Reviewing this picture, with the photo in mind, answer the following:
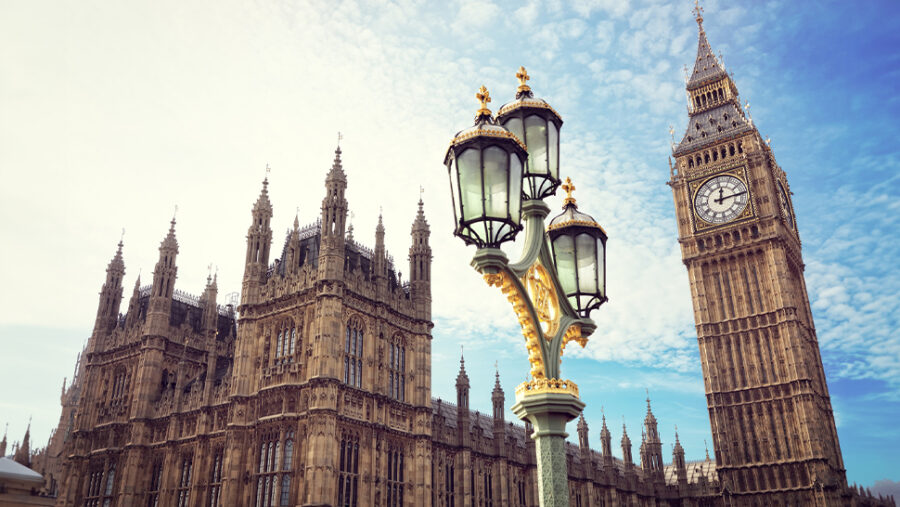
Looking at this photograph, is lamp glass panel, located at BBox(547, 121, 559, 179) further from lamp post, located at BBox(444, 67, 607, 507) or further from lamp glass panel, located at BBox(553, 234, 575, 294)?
lamp glass panel, located at BBox(553, 234, 575, 294)

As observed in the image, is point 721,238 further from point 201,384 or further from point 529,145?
point 529,145

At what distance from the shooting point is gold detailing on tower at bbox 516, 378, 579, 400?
881 centimetres

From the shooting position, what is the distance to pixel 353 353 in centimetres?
3681

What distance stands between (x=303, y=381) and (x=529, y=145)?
89.1 feet

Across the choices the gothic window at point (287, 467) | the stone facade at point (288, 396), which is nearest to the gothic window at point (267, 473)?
the stone facade at point (288, 396)

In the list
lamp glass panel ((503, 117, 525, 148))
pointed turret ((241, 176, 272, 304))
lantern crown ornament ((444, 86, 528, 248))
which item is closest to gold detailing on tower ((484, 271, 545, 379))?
lantern crown ornament ((444, 86, 528, 248))

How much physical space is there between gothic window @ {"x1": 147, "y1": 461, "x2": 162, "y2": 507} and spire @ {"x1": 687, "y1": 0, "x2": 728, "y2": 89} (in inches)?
2623

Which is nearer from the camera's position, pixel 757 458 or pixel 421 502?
pixel 421 502

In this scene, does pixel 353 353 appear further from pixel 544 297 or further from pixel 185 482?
pixel 544 297

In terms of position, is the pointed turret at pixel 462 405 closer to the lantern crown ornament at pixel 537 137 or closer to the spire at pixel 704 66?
the lantern crown ornament at pixel 537 137

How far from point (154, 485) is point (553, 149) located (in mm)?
39773

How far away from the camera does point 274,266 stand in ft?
137

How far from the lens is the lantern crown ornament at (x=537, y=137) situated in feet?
34.2

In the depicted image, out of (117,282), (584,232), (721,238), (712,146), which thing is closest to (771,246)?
(721,238)
